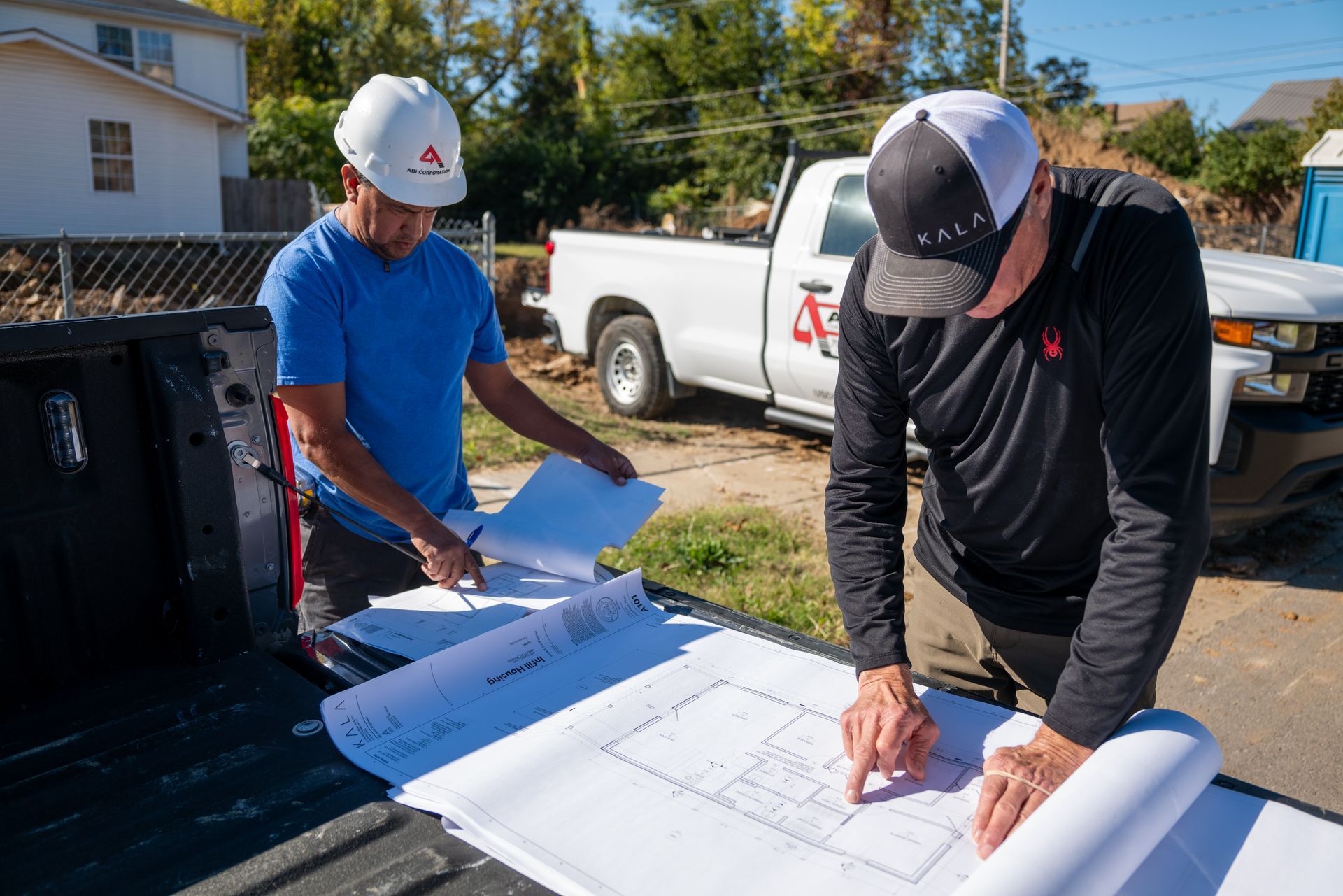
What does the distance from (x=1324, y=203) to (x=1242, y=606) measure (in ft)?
19.8

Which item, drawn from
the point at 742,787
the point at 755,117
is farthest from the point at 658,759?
the point at 755,117

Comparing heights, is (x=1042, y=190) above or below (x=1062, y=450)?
above

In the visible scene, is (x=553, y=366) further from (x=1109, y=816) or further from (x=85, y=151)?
(x=85, y=151)

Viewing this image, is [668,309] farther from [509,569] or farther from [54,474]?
[54,474]

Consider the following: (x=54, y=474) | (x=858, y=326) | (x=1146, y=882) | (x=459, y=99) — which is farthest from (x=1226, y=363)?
(x=459, y=99)

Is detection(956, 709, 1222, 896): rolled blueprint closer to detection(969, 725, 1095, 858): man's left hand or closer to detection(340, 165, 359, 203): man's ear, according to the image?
detection(969, 725, 1095, 858): man's left hand

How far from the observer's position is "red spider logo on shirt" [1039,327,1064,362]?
1709 millimetres

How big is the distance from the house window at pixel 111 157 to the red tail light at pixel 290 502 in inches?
893

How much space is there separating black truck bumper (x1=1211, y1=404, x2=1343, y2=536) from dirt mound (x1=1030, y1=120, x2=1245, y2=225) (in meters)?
14.5

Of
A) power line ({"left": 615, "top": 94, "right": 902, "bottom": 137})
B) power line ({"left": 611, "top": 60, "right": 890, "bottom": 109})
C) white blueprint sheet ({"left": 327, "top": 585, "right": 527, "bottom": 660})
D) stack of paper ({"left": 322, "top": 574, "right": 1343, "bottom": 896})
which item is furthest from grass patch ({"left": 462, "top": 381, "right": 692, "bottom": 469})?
power line ({"left": 611, "top": 60, "right": 890, "bottom": 109})

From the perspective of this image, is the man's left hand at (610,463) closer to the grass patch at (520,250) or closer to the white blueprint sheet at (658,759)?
the white blueprint sheet at (658,759)

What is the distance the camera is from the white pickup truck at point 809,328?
16.0 ft

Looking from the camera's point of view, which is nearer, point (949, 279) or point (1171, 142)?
point (949, 279)

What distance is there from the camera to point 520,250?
99.7 feet
